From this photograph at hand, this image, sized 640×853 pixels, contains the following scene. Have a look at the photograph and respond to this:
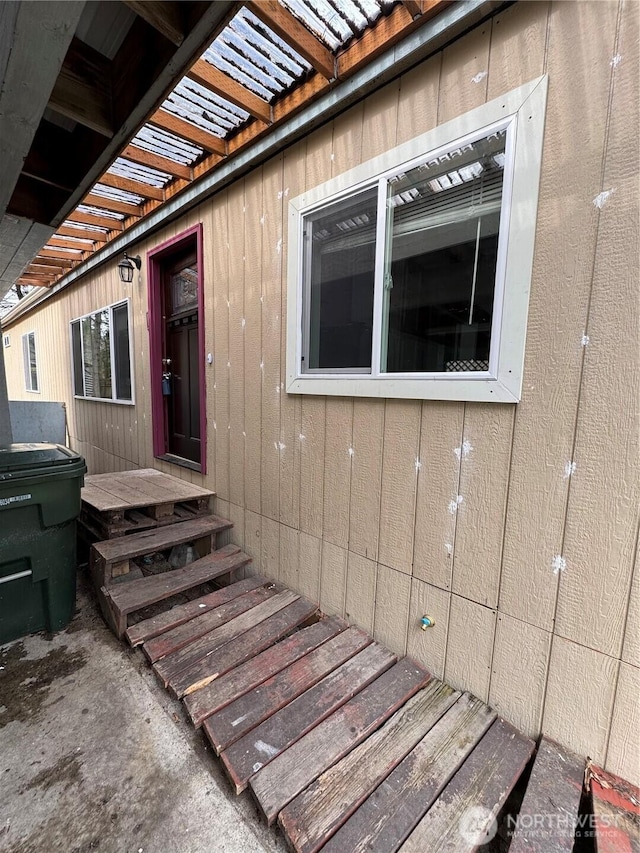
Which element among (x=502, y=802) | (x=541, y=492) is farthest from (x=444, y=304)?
(x=502, y=802)

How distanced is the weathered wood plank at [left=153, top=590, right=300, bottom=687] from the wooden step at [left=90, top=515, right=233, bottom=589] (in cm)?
76

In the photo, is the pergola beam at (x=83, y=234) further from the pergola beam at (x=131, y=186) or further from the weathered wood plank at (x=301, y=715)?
the weathered wood plank at (x=301, y=715)

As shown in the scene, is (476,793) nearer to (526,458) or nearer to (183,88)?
(526,458)

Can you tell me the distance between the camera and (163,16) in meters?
1.08

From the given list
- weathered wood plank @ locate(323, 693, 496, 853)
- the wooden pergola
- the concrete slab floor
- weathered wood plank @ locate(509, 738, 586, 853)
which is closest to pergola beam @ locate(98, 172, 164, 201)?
the wooden pergola

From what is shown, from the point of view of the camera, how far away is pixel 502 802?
116cm

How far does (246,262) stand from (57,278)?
4.74 metres

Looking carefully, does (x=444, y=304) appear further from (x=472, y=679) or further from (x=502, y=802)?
(x=502, y=802)

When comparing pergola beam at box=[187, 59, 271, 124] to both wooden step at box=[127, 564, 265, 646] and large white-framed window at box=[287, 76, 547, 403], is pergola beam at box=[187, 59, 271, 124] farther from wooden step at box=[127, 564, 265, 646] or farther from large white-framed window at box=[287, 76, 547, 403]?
wooden step at box=[127, 564, 265, 646]

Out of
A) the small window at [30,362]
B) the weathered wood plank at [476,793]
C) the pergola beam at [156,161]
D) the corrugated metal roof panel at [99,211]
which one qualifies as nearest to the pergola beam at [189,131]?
the pergola beam at [156,161]

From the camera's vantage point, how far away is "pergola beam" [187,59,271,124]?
1748mm

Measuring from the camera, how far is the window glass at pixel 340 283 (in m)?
1.86

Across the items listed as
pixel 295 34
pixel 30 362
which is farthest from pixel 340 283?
pixel 30 362

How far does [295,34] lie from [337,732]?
9.75ft
